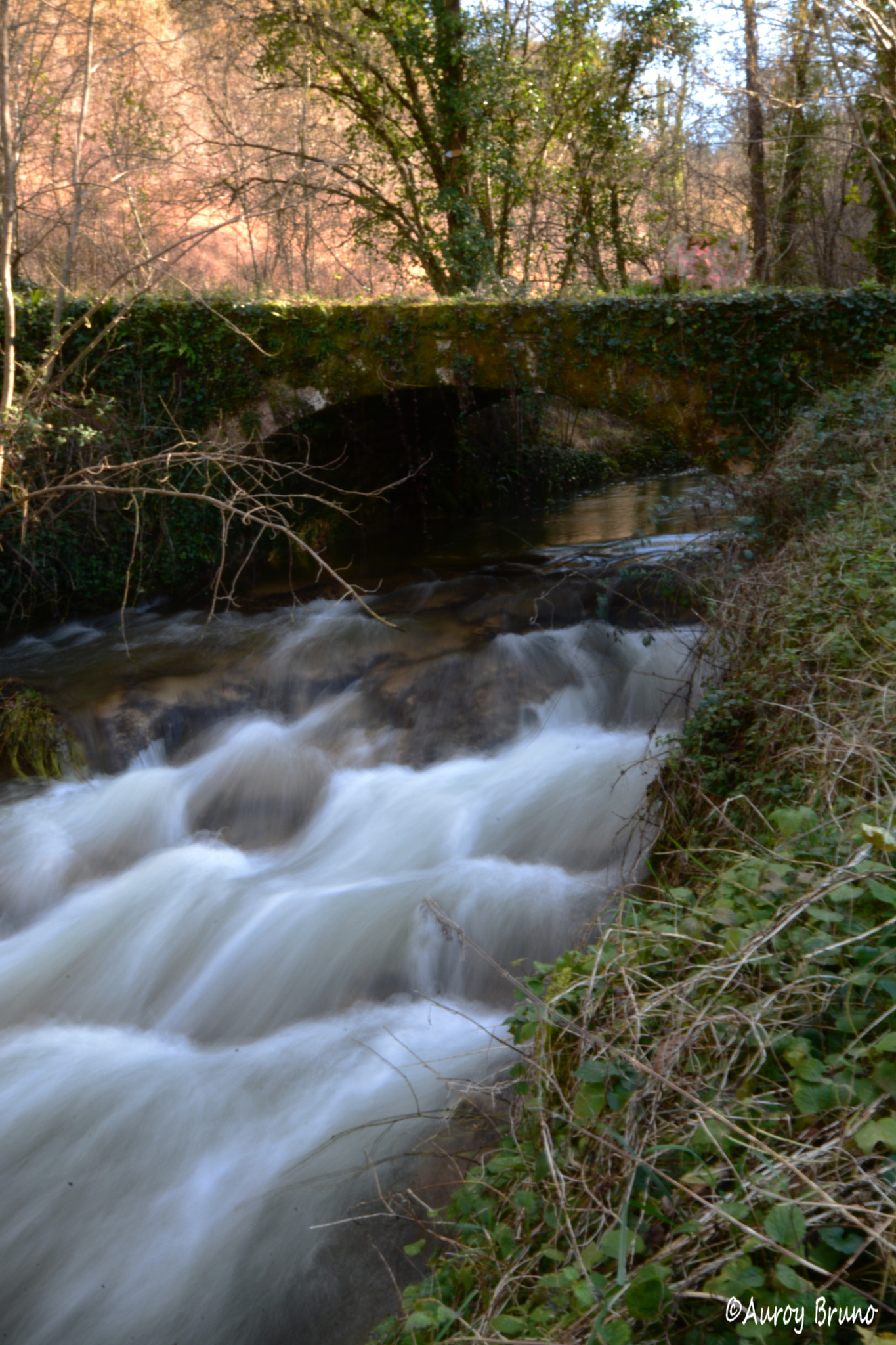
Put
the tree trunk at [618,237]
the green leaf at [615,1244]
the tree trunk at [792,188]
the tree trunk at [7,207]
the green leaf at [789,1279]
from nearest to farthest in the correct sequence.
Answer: the green leaf at [789,1279], the green leaf at [615,1244], the tree trunk at [7,207], the tree trunk at [792,188], the tree trunk at [618,237]

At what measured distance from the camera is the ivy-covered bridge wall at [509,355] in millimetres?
7820

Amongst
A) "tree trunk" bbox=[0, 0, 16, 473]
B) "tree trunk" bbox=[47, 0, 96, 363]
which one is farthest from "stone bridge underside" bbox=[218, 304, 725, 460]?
"tree trunk" bbox=[0, 0, 16, 473]

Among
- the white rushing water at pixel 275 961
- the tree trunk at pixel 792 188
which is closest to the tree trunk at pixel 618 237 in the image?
the tree trunk at pixel 792 188

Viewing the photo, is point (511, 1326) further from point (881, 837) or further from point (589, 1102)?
point (881, 837)

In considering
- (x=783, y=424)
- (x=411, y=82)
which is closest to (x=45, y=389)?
(x=783, y=424)

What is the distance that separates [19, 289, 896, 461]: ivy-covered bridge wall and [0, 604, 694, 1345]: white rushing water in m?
2.53

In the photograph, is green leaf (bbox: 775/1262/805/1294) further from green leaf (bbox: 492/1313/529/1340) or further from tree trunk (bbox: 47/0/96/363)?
tree trunk (bbox: 47/0/96/363)

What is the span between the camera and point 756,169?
16.2 metres

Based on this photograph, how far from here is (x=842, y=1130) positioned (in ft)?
5.27

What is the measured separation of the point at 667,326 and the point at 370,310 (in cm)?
276

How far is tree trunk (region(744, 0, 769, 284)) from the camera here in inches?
600

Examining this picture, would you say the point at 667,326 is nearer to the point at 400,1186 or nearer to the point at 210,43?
the point at 400,1186

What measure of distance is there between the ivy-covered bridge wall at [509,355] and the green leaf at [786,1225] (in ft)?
24.2

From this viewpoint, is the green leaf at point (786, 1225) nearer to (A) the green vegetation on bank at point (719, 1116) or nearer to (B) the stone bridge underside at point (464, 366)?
(A) the green vegetation on bank at point (719, 1116)
